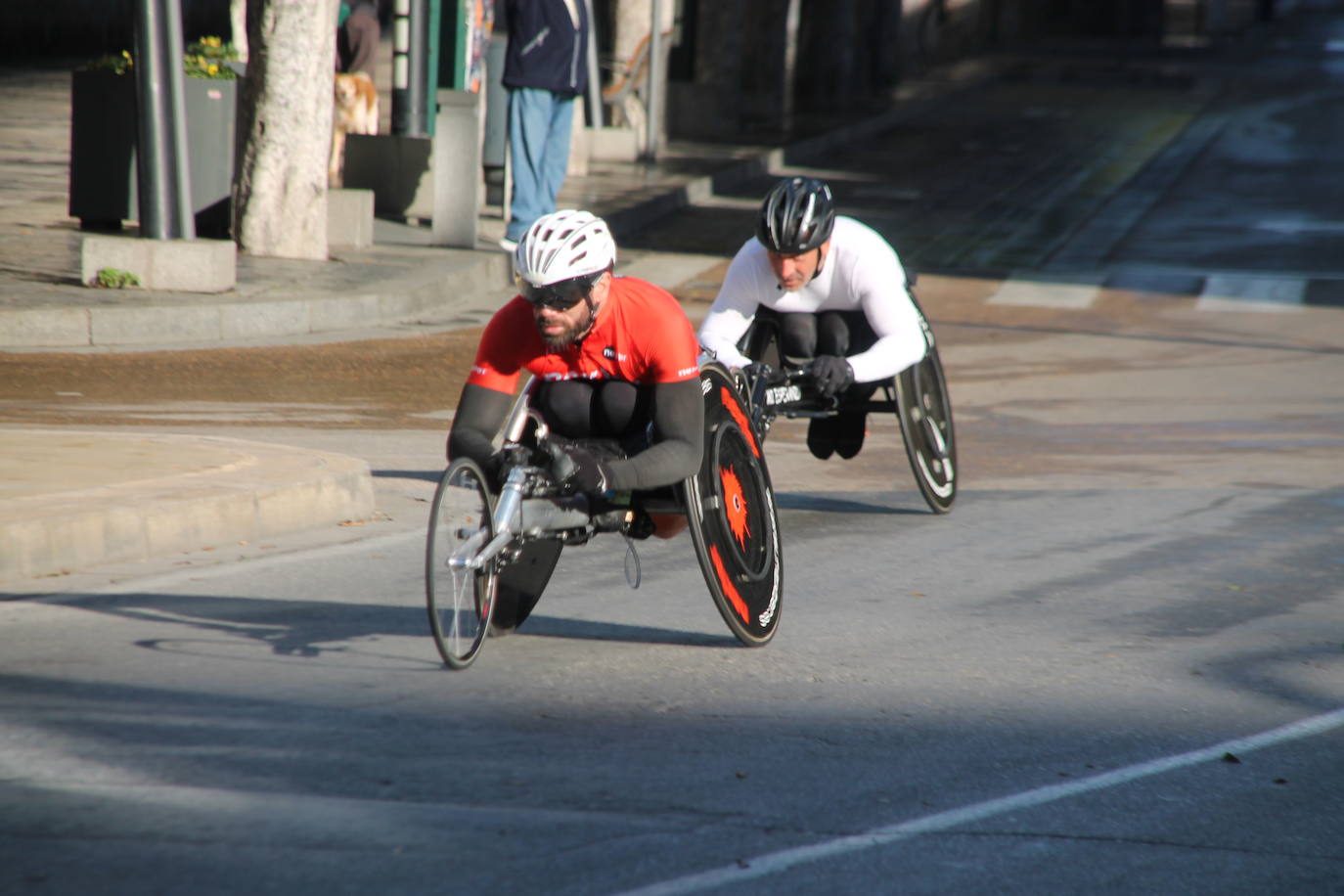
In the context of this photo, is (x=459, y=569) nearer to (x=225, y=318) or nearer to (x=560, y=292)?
(x=560, y=292)

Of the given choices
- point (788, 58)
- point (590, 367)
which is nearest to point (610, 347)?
point (590, 367)

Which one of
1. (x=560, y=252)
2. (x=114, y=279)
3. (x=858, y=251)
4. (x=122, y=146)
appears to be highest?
(x=560, y=252)

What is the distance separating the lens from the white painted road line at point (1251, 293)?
16.1m

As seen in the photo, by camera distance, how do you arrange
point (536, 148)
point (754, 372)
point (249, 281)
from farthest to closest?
point (536, 148), point (249, 281), point (754, 372)

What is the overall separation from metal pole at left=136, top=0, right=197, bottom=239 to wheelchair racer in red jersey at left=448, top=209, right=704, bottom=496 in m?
7.19

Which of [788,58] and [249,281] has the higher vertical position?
[788,58]

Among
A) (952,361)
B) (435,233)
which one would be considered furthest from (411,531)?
(435,233)

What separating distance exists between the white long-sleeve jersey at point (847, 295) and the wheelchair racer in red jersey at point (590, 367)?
2120 mm

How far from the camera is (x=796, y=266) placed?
809 cm

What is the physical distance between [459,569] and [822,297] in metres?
3.12

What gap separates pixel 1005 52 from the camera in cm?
5084

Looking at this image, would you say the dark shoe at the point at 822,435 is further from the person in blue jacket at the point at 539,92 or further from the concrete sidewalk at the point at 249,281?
the person in blue jacket at the point at 539,92

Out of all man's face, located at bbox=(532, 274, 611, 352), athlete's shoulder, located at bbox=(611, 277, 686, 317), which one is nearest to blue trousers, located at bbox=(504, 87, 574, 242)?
athlete's shoulder, located at bbox=(611, 277, 686, 317)

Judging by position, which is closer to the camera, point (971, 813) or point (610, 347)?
point (971, 813)
